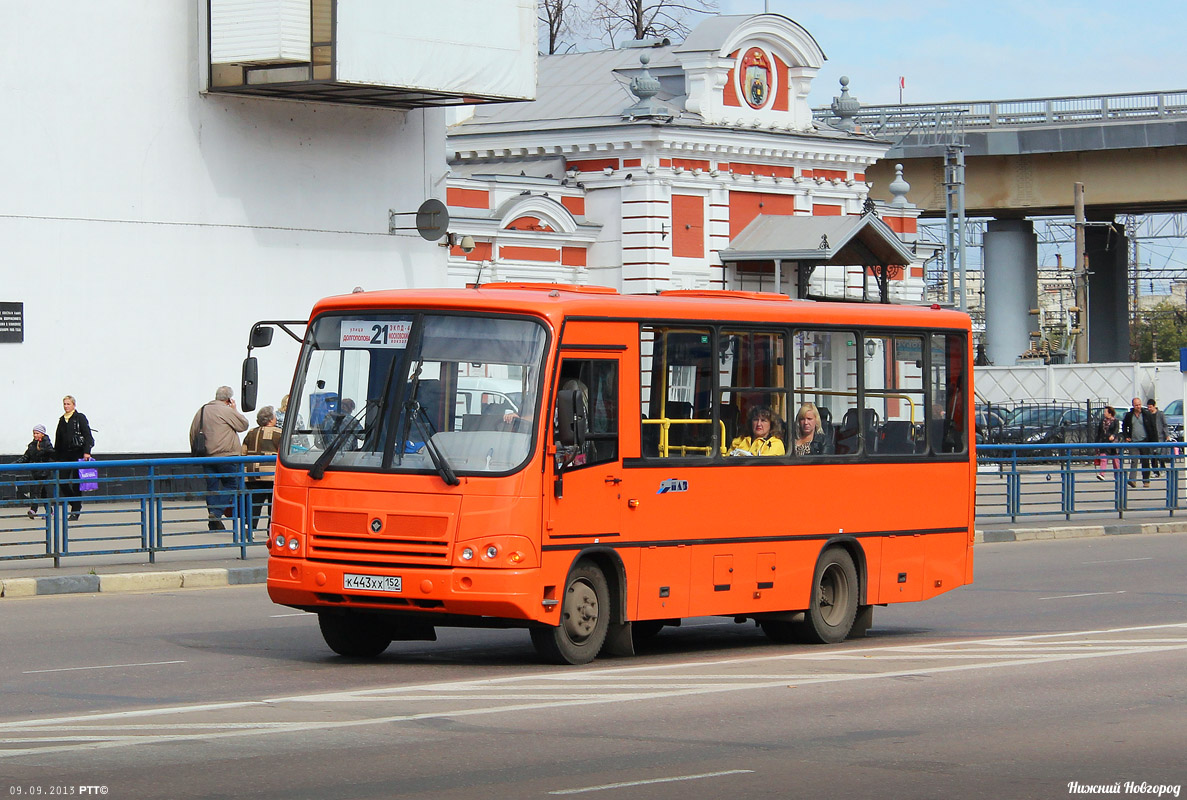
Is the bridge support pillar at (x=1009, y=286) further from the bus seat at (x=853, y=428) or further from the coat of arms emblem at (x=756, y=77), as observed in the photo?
the bus seat at (x=853, y=428)

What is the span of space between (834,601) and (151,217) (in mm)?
17531

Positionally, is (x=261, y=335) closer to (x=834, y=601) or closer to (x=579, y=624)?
(x=579, y=624)

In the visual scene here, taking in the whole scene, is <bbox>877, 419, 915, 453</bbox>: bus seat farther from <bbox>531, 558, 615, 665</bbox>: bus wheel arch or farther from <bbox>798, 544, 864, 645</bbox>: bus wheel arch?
<bbox>531, 558, 615, 665</bbox>: bus wheel arch

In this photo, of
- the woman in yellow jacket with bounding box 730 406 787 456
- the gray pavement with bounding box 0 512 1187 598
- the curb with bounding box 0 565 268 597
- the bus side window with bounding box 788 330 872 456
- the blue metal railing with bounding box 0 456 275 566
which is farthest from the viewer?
the blue metal railing with bounding box 0 456 275 566

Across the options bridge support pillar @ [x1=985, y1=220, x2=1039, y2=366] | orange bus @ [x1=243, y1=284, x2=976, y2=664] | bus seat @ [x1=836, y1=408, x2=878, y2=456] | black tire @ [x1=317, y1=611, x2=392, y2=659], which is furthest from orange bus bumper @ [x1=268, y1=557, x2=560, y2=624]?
bridge support pillar @ [x1=985, y1=220, x2=1039, y2=366]

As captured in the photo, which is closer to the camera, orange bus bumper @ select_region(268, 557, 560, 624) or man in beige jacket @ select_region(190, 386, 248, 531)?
orange bus bumper @ select_region(268, 557, 560, 624)

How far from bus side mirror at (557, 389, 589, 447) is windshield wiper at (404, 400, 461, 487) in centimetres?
78

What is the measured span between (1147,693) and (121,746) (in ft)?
21.4

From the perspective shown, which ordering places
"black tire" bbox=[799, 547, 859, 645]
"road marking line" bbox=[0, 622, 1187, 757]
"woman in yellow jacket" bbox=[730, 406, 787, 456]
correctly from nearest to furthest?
"road marking line" bbox=[0, 622, 1187, 757], "woman in yellow jacket" bbox=[730, 406, 787, 456], "black tire" bbox=[799, 547, 859, 645]

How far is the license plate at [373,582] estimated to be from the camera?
12.4 m

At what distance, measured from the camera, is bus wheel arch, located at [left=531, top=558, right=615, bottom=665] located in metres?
12.9

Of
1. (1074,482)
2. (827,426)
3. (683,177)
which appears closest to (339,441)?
(827,426)

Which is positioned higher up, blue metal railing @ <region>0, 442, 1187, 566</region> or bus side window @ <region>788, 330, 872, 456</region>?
bus side window @ <region>788, 330, 872, 456</region>

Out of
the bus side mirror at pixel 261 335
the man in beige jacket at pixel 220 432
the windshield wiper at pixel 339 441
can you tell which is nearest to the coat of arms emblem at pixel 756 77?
the man in beige jacket at pixel 220 432
